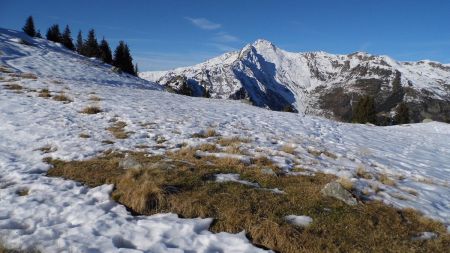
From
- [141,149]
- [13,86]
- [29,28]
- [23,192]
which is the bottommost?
[23,192]

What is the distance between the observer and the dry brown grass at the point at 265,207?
27.1ft

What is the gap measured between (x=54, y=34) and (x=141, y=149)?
101m

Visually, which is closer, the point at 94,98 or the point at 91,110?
the point at 91,110

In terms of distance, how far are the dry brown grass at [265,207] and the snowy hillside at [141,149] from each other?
0.50 metres

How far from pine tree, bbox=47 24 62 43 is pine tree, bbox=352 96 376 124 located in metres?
83.3

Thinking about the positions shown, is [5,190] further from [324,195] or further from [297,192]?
[324,195]

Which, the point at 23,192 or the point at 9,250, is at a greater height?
the point at 9,250

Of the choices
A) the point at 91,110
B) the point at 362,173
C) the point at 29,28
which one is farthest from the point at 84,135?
the point at 29,28

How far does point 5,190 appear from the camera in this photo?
33.9 feet

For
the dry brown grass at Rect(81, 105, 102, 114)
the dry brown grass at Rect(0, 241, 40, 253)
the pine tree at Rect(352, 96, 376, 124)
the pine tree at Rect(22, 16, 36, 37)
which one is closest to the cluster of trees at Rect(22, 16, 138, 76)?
the pine tree at Rect(22, 16, 36, 37)

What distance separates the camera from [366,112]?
316 feet

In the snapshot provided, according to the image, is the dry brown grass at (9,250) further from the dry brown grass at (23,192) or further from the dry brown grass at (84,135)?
the dry brown grass at (84,135)

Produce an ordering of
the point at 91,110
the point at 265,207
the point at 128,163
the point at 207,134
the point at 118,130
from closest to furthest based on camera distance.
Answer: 1. the point at 265,207
2. the point at 128,163
3. the point at 118,130
4. the point at 207,134
5. the point at 91,110

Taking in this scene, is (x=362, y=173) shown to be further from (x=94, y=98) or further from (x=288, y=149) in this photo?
(x=94, y=98)
